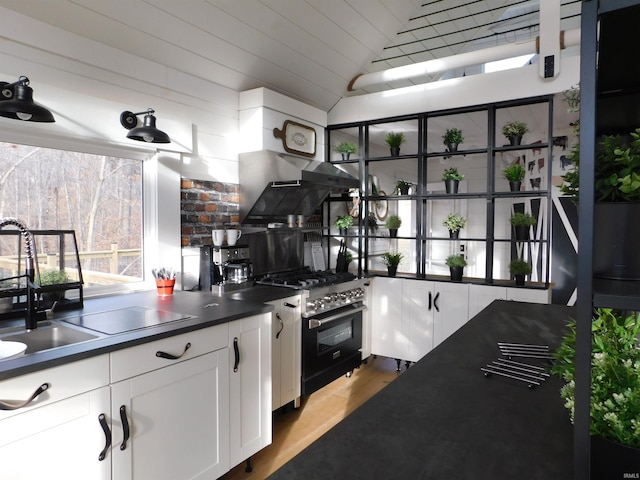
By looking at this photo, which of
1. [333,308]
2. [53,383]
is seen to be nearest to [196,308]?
[53,383]

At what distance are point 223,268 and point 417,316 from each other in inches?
75.1

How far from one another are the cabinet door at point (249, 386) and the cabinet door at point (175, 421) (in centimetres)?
6

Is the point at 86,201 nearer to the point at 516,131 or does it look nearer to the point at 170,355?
the point at 170,355

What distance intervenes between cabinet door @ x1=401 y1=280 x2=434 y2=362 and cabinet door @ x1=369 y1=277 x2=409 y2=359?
50 mm

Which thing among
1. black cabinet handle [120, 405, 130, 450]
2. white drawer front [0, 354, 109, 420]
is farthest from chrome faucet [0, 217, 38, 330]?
black cabinet handle [120, 405, 130, 450]

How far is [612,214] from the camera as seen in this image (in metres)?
0.76

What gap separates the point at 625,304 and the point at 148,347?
1.80m

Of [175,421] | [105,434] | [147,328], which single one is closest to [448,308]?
[175,421]

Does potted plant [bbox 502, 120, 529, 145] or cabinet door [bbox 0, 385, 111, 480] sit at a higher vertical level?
potted plant [bbox 502, 120, 529, 145]

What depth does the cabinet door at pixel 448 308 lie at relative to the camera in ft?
12.4

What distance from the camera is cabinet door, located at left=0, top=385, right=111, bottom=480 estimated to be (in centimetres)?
149

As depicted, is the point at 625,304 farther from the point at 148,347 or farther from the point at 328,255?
the point at 328,255

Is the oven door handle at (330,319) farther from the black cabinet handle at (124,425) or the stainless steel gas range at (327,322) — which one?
the black cabinet handle at (124,425)

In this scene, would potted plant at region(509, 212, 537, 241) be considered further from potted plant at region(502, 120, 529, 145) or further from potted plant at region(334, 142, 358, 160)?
potted plant at region(334, 142, 358, 160)
